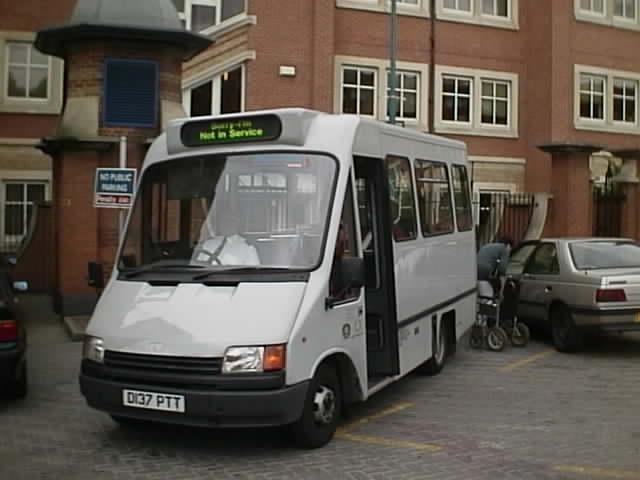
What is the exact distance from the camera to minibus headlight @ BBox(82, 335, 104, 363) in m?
6.17

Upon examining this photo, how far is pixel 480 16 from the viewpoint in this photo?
2519cm

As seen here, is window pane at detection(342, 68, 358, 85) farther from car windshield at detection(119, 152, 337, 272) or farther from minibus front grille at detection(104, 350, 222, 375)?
minibus front grille at detection(104, 350, 222, 375)

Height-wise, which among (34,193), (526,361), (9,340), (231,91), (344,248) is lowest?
(526,361)

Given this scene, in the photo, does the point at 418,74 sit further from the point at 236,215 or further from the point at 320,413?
the point at 320,413

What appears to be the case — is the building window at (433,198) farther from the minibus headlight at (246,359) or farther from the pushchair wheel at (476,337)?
the minibus headlight at (246,359)

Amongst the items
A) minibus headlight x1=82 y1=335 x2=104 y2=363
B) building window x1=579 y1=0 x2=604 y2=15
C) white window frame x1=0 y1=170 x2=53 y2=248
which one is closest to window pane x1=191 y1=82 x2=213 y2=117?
white window frame x1=0 y1=170 x2=53 y2=248

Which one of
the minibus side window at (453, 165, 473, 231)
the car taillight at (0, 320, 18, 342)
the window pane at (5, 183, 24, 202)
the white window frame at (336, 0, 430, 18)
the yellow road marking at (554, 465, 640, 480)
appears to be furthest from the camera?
the white window frame at (336, 0, 430, 18)

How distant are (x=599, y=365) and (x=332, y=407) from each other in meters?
5.29

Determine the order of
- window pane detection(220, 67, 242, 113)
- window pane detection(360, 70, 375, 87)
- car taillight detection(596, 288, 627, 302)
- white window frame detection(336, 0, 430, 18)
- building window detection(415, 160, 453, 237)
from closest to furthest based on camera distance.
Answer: building window detection(415, 160, 453, 237), car taillight detection(596, 288, 627, 302), window pane detection(220, 67, 242, 113), white window frame detection(336, 0, 430, 18), window pane detection(360, 70, 375, 87)

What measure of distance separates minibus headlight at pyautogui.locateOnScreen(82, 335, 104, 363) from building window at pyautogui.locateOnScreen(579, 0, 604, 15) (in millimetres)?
23765

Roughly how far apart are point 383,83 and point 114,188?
14.2 metres

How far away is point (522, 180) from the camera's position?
2570 cm

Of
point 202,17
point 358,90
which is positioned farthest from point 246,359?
point 358,90

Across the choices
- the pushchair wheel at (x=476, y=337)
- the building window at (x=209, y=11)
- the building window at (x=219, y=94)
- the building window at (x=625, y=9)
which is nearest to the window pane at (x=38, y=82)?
the building window at (x=219, y=94)
